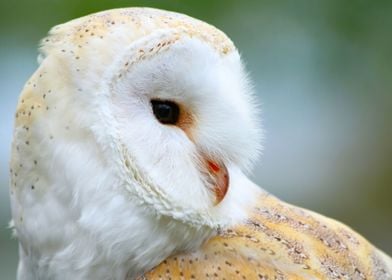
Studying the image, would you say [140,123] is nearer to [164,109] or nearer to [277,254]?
[164,109]

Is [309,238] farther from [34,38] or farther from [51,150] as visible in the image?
[34,38]

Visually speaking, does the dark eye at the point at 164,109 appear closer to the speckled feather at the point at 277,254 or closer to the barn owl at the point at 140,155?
the barn owl at the point at 140,155

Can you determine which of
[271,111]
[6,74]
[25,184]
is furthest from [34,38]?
[25,184]

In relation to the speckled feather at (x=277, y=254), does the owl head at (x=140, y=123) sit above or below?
above

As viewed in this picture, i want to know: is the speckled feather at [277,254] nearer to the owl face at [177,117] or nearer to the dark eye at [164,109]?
the owl face at [177,117]

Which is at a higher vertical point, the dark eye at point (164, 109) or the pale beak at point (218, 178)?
the dark eye at point (164, 109)

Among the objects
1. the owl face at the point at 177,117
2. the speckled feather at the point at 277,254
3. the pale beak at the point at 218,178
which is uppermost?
the owl face at the point at 177,117

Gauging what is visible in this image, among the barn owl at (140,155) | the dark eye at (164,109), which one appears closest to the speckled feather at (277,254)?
the barn owl at (140,155)
